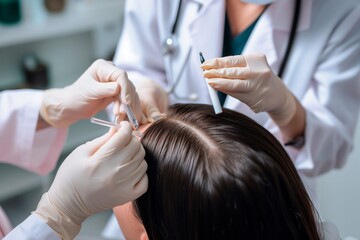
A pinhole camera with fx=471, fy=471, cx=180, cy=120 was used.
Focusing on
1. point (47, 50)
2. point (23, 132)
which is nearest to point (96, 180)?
point (23, 132)

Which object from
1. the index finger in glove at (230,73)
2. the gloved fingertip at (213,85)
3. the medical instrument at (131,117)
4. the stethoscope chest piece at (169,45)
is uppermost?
the index finger in glove at (230,73)

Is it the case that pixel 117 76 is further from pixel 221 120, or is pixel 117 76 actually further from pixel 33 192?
pixel 33 192

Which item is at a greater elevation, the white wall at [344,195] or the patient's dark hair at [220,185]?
the patient's dark hair at [220,185]

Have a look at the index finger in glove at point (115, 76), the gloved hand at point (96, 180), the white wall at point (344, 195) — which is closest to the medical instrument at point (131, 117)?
the index finger in glove at point (115, 76)

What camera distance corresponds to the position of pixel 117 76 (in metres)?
0.95

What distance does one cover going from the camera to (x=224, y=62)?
2.83 ft

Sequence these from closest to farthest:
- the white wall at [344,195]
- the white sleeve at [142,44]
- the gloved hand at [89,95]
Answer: the gloved hand at [89,95] < the white sleeve at [142,44] < the white wall at [344,195]

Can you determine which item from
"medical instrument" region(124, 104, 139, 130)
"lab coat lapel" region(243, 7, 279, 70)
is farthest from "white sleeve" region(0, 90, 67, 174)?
"lab coat lapel" region(243, 7, 279, 70)

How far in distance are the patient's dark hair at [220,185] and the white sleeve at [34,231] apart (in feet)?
0.52

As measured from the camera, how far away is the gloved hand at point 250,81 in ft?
2.78

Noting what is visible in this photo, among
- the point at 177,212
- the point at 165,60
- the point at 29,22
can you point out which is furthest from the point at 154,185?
the point at 29,22

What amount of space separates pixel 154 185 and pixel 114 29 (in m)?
1.57

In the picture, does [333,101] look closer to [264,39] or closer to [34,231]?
[264,39]

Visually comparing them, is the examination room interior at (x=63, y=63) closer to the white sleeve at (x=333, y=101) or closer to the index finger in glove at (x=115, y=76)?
the white sleeve at (x=333, y=101)
